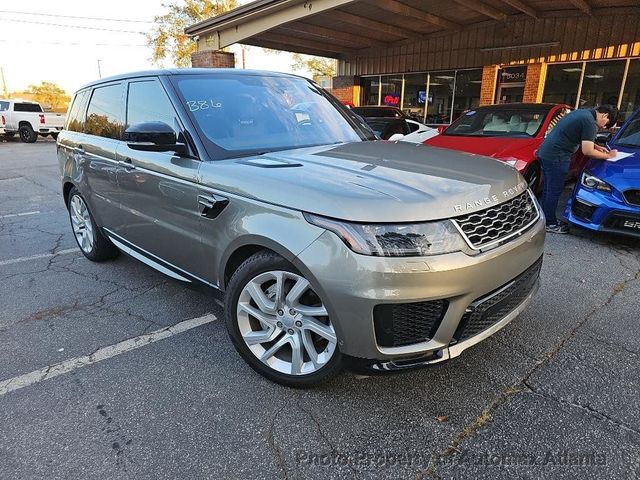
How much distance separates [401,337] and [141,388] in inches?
60.7

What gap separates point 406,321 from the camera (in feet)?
6.50

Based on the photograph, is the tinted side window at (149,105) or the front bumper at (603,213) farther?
the front bumper at (603,213)

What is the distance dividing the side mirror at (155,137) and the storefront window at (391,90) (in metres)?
16.4

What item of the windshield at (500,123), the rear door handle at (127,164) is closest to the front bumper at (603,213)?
the windshield at (500,123)

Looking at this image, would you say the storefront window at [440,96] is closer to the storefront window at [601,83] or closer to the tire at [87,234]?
the storefront window at [601,83]

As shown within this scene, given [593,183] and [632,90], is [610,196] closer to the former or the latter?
[593,183]

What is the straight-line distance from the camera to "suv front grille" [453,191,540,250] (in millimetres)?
2072

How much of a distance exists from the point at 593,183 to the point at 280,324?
4.21m

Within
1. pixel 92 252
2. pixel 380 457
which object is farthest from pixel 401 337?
pixel 92 252

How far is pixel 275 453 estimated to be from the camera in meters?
2.02

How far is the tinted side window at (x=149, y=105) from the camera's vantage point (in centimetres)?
288

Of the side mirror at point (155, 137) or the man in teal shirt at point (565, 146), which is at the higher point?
the side mirror at point (155, 137)

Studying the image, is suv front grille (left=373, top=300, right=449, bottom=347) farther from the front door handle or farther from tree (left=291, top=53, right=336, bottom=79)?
tree (left=291, top=53, right=336, bottom=79)

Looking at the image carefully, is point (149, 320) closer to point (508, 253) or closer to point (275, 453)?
point (275, 453)
